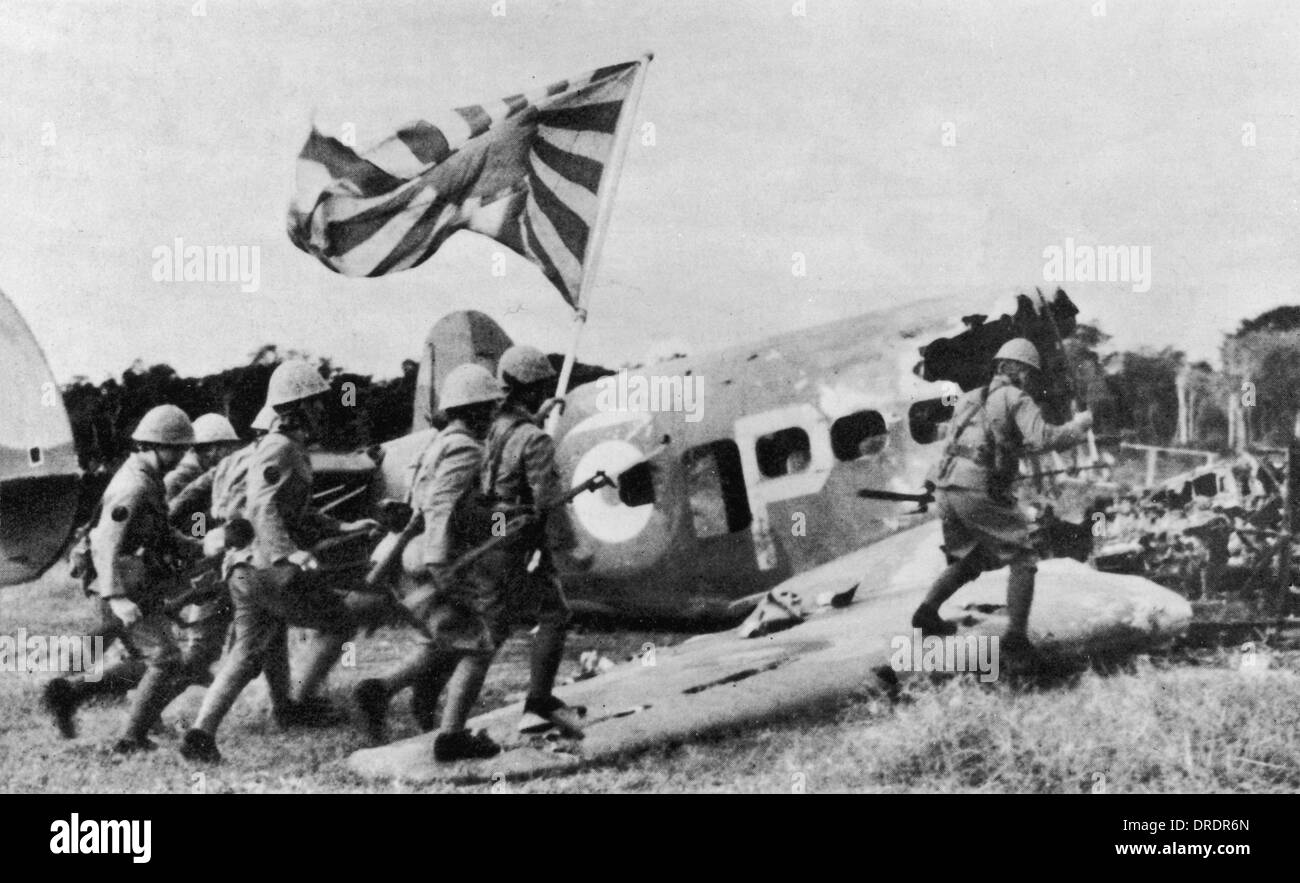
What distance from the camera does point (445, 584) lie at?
7.28 m

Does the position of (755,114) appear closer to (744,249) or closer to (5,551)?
(744,249)

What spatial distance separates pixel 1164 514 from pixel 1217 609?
60 centimetres

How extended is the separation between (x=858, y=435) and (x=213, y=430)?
11.9 ft

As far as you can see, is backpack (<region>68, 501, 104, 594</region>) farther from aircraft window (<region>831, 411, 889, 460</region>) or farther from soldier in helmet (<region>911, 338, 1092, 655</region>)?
soldier in helmet (<region>911, 338, 1092, 655</region>)

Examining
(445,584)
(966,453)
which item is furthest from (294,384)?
(966,453)

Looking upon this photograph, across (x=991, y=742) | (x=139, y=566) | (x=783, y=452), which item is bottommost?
(x=991, y=742)

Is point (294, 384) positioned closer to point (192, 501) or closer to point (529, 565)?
point (192, 501)

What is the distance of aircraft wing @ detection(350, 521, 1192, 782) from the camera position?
23.3ft

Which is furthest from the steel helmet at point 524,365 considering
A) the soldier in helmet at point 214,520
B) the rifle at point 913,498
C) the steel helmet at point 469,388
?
the rifle at point 913,498

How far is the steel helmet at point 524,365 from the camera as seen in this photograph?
736 centimetres

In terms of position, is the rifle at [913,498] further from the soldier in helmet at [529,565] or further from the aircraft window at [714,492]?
the soldier in helmet at [529,565]

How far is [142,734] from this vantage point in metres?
7.52
